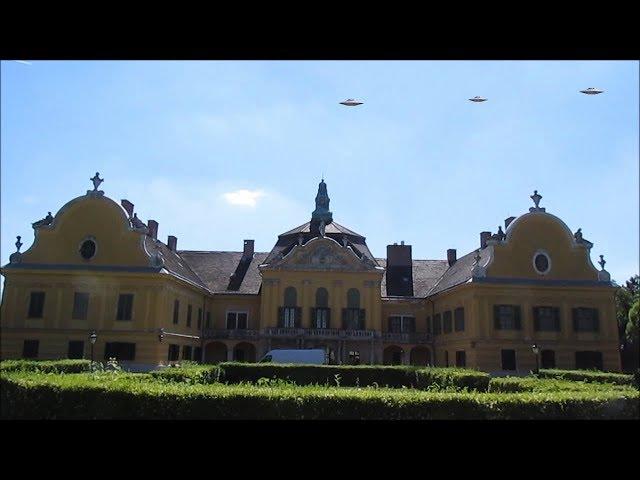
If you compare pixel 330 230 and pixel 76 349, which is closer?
pixel 76 349

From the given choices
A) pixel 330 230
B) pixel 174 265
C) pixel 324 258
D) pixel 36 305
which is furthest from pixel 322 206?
pixel 36 305

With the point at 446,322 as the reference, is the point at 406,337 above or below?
below

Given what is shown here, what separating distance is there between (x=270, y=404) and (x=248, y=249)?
Answer: 131 feet

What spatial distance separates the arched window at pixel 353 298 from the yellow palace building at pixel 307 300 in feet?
0.34

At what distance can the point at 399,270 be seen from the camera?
156 ft

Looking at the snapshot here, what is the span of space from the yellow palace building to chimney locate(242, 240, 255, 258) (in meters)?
2.16

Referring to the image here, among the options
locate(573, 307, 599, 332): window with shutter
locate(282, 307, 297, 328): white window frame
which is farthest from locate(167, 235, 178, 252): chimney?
locate(573, 307, 599, 332): window with shutter

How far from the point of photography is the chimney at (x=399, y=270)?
4574 cm

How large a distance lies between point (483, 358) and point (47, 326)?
2653 cm

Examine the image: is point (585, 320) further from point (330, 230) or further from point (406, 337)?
point (330, 230)

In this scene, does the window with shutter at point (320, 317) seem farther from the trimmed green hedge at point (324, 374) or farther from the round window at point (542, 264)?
the round window at point (542, 264)

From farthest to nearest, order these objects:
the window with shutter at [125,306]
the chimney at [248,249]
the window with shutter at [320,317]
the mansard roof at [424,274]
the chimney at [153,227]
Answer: the chimney at [248,249]
the mansard roof at [424,274]
the chimney at [153,227]
the window with shutter at [320,317]
the window with shutter at [125,306]

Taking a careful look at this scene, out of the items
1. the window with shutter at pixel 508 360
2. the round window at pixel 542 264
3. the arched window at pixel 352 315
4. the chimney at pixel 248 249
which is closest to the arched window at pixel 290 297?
the arched window at pixel 352 315
